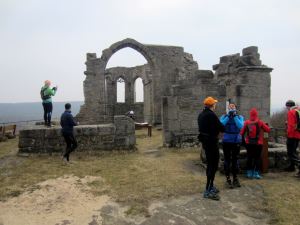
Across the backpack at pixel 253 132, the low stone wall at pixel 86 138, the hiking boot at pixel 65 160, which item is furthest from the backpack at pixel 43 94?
the backpack at pixel 253 132

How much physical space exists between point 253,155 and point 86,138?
5263 mm

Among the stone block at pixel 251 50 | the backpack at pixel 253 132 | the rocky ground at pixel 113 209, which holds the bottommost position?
the rocky ground at pixel 113 209

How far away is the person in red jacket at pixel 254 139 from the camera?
755 cm

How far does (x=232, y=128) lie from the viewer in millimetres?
6973

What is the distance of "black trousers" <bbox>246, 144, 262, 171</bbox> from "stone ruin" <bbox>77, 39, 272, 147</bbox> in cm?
421

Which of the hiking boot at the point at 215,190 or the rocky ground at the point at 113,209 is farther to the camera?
the hiking boot at the point at 215,190

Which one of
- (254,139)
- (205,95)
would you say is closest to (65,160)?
(254,139)

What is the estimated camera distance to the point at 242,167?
8.07 m

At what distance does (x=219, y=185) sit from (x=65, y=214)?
10.8ft

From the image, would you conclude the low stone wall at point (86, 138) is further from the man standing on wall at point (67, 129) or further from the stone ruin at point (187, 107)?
the man standing on wall at point (67, 129)

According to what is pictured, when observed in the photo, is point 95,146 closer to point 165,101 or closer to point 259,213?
point 165,101

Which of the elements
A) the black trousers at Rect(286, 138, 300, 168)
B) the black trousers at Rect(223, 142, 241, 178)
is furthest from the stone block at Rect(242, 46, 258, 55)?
the black trousers at Rect(223, 142, 241, 178)

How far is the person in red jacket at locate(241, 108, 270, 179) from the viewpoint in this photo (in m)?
7.55

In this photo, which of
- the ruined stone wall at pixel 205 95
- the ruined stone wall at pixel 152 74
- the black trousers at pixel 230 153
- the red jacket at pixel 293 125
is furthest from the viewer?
the ruined stone wall at pixel 152 74
